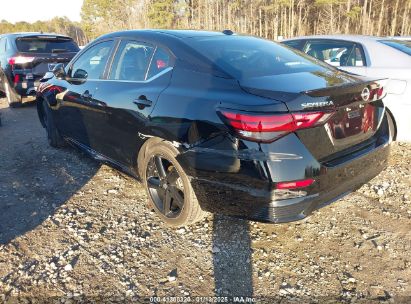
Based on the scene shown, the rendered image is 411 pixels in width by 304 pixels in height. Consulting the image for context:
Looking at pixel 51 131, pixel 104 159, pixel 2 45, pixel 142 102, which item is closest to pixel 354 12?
pixel 2 45

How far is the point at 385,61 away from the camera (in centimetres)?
446

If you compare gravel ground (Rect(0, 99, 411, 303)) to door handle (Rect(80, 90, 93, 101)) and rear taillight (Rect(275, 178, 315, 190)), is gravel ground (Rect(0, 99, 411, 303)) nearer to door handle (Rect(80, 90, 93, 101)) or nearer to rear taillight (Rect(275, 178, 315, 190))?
rear taillight (Rect(275, 178, 315, 190))

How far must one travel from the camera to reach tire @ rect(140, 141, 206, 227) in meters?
2.78

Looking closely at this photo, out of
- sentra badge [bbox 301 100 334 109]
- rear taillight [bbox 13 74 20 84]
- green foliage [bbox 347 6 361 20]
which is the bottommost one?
rear taillight [bbox 13 74 20 84]

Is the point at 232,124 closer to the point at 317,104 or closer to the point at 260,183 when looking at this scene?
the point at 260,183

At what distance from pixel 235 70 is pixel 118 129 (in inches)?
51.7

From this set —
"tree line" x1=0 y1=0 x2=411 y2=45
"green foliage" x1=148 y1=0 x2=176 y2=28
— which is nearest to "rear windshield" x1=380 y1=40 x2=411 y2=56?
"tree line" x1=0 y1=0 x2=411 y2=45

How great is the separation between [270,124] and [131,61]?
1.76m

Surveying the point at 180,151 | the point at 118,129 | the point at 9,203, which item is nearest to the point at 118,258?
the point at 180,151

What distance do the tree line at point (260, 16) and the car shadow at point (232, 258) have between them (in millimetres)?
24190

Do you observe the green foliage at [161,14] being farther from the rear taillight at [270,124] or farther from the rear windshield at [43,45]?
the rear taillight at [270,124]

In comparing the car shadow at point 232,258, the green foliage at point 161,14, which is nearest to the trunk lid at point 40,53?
the car shadow at point 232,258

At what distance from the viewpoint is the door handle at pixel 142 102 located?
292 cm

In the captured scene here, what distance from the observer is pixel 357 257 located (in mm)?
2654
